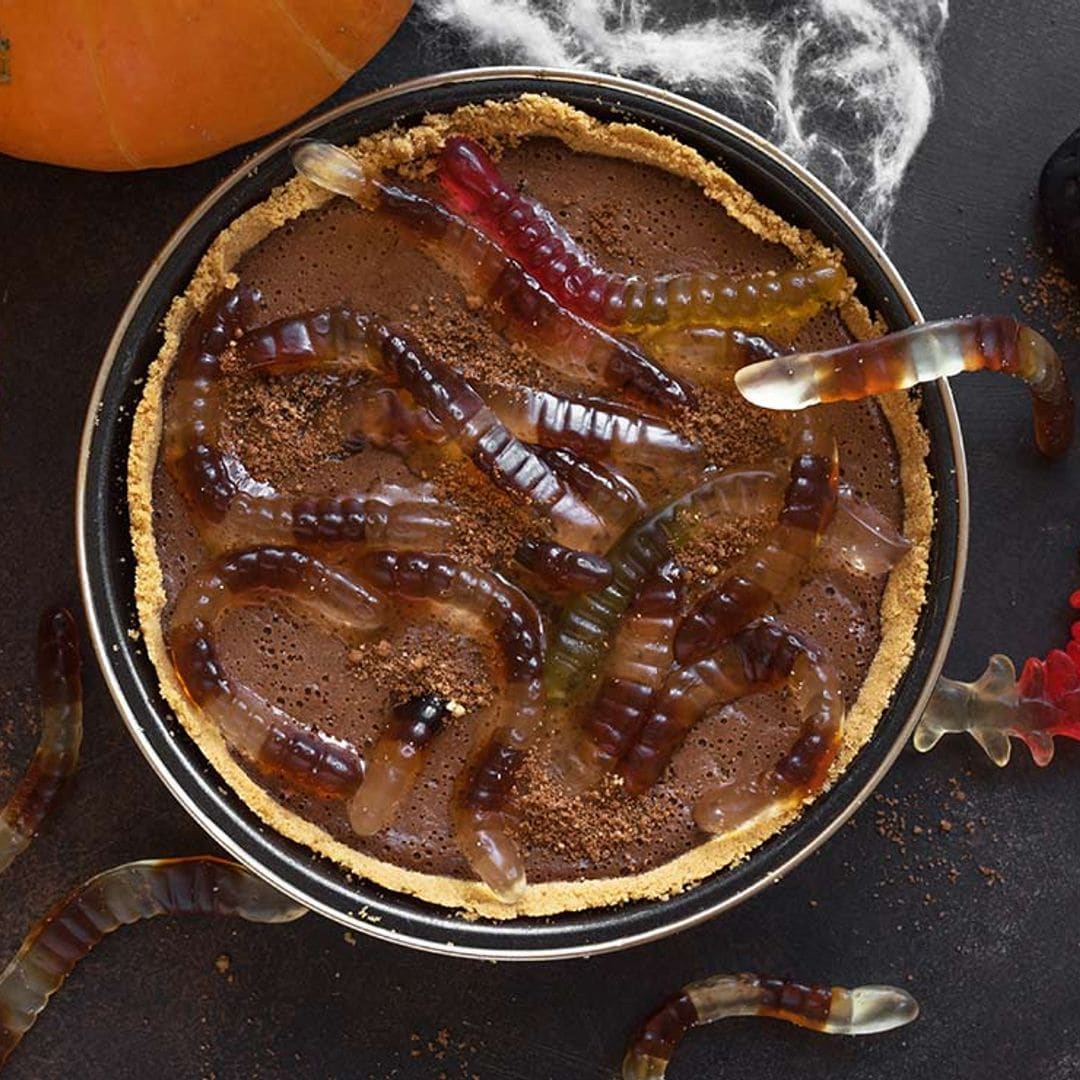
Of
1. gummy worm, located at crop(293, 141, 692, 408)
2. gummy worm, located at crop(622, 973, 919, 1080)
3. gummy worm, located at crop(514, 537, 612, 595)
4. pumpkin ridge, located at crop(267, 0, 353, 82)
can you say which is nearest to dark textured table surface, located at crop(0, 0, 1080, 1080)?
gummy worm, located at crop(622, 973, 919, 1080)

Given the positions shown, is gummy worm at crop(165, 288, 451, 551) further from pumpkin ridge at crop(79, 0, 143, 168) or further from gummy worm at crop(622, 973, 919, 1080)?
gummy worm at crop(622, 973, 919, 1080)

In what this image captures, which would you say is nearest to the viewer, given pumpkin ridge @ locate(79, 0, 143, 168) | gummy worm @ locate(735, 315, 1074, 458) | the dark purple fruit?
pumpkin ridge @ locate(79, 0, 143, 168)

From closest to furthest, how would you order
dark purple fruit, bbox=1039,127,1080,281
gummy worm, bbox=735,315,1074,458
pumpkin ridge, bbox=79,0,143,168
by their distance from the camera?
pumpkin ridge, bbox=79,0,143,168 < gummy worm, bbox=735,315,1074,458 < dark purple fruit, bbox=1039,127,1080,281

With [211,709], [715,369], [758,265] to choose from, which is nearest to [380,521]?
[211,709]

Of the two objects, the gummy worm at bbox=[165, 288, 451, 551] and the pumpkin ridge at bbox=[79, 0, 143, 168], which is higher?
A: the pumpkin ridge at bbox=[79, 0, 143, 168]

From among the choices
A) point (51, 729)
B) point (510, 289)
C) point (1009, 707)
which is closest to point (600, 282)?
point (510, 289)

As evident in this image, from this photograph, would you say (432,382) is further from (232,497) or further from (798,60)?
(798,60)

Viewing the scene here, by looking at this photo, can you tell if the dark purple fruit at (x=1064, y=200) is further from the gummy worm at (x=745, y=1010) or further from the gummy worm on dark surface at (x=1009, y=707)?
the gummy worm at (x=745, y=1010)
